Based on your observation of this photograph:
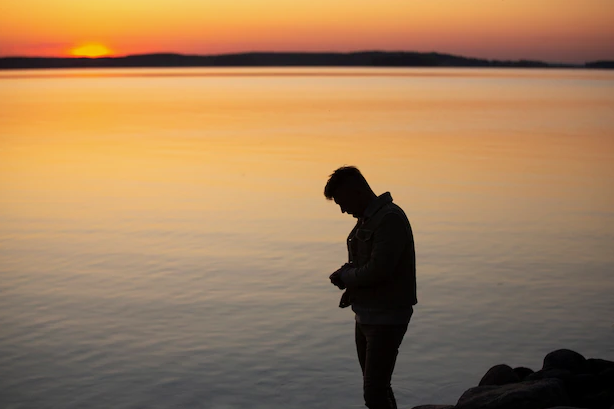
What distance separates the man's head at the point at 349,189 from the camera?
5988 millimetres

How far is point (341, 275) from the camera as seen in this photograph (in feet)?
20.5

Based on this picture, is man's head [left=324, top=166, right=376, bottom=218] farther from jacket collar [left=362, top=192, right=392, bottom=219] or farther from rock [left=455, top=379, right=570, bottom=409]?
rock [left=455, top=379, right=570, bottom=409]

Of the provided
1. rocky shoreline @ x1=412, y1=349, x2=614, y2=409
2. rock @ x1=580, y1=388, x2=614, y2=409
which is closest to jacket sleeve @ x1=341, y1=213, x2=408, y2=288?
rocky shoreline @ x1=412, y1=349, x2=614, y2=409

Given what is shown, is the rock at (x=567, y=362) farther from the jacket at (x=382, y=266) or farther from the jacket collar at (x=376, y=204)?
the jacket collar at (x=376, y=204)

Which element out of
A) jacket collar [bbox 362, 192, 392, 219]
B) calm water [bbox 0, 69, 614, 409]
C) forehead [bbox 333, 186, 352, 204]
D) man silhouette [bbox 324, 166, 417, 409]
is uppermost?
forehead [bbox 333, 186, 352, 204]

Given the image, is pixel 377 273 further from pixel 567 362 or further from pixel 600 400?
pixel 567 362

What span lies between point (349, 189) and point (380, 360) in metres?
1.22

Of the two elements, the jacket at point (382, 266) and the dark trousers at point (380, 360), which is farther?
the dark trousers at point (380, 360)

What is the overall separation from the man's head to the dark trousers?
87cm

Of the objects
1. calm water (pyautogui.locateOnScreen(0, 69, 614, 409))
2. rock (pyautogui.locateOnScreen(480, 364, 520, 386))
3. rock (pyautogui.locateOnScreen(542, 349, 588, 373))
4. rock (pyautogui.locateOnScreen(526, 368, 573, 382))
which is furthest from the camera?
calm water (pyautogui.locateOnScreen(0, 69, 614, 409))

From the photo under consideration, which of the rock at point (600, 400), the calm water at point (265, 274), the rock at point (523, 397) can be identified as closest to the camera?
the rock at point (523, 397)

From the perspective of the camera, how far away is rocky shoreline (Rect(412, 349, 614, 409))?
692cm

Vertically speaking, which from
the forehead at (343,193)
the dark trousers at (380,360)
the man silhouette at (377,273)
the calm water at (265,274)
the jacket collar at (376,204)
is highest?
the forehead at (343,193)

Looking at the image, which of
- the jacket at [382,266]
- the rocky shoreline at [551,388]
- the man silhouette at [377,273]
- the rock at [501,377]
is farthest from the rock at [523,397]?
the jacket at [382,266]
